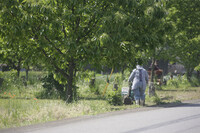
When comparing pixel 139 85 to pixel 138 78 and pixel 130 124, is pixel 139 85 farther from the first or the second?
pixel 130 124

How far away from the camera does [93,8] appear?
10.6 metres

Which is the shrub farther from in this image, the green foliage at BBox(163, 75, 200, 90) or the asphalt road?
the green foliage at BBox(163, 75, 200, 90)

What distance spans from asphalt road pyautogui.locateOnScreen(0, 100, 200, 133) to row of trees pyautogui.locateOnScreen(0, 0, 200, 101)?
7.45 feet

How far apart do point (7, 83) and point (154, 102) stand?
8.77 metres

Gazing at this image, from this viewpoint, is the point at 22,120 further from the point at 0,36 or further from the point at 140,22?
the point at 140,22

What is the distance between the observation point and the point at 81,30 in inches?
447

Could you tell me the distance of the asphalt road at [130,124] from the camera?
694cm

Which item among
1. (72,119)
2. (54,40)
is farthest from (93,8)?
(72,119)

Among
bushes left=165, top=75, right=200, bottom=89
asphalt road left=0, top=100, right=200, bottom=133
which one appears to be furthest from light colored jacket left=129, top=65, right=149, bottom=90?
bushes left=165, top=75, right=200, bottom=89

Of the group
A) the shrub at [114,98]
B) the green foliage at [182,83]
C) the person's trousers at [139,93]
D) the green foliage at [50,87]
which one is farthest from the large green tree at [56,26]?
the green foliage at [182,83]

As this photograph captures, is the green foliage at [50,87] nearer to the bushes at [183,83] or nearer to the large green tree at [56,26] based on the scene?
the large green tree at [56,26]

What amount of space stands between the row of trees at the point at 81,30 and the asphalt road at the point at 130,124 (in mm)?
2271

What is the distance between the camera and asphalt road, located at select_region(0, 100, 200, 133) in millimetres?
6941

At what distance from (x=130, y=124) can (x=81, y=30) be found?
4995 millimetres
